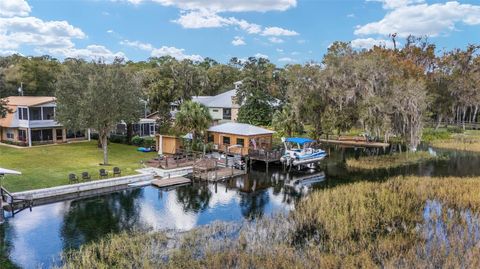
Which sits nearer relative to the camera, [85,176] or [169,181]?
[85,176]

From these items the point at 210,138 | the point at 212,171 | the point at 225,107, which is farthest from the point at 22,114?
the point at 225,107

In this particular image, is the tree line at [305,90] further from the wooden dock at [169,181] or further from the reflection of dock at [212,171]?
the reflection of dock at [212,171]

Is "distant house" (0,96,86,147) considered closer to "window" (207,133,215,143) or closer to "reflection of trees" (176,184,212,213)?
"window" (207,133,215,143)

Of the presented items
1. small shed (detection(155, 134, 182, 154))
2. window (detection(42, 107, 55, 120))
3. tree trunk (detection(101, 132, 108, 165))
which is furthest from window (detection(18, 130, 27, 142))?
small shed (detection(155, 134, 182, 154))

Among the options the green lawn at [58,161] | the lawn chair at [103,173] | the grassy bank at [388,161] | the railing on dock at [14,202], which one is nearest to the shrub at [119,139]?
the green lawn at [58,161]

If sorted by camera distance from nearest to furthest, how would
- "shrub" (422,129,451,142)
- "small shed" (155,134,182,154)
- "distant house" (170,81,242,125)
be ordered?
"small shed" (155,134,182,154) < "shrub" (422,129,451,142) < "distant house" (170,81,242,125)

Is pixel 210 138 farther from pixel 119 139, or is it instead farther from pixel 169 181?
pixel 119 139
